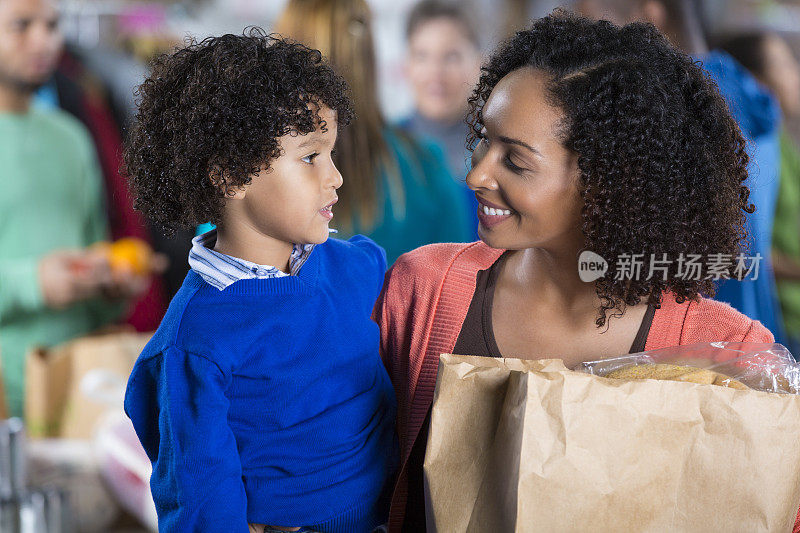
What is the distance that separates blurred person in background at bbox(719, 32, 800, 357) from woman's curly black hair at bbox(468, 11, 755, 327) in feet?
6.57

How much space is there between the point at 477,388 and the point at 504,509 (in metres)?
0.12

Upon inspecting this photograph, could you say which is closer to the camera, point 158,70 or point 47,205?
point 158,70

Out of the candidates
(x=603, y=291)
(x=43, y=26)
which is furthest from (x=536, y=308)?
(x=43, y=26)

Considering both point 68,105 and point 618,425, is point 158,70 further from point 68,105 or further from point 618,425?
point 68,105

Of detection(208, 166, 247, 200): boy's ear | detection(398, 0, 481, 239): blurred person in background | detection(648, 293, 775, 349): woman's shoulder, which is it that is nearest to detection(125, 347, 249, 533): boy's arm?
detection(208, 166, 247, 200): boy's ear

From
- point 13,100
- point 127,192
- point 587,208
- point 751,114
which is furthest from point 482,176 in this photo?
point 751,114

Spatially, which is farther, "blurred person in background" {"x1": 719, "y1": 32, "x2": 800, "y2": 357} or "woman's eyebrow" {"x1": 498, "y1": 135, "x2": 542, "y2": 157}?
"blurred person in background" {"x1": 719, "y1": 32, "x2": 800, "y2": 357}

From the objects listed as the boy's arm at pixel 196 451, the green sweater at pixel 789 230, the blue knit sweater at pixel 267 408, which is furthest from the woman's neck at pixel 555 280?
the green sweater at pixel 789 230

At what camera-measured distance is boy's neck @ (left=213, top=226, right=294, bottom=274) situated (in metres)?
0.99

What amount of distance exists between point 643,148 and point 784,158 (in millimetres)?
2216

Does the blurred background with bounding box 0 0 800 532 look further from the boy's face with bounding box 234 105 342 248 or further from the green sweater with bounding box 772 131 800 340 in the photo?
the boy's face with bounding box 234 105 342 248

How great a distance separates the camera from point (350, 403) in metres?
0.98

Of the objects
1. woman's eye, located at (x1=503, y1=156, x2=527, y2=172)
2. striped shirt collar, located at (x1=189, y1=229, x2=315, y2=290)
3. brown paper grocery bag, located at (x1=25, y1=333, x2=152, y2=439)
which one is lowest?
brown paper grocery bag, located at (x1=25, y1=333, x2=152, y2=439)

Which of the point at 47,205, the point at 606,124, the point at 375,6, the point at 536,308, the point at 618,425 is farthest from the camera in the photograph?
the point at 375,6
